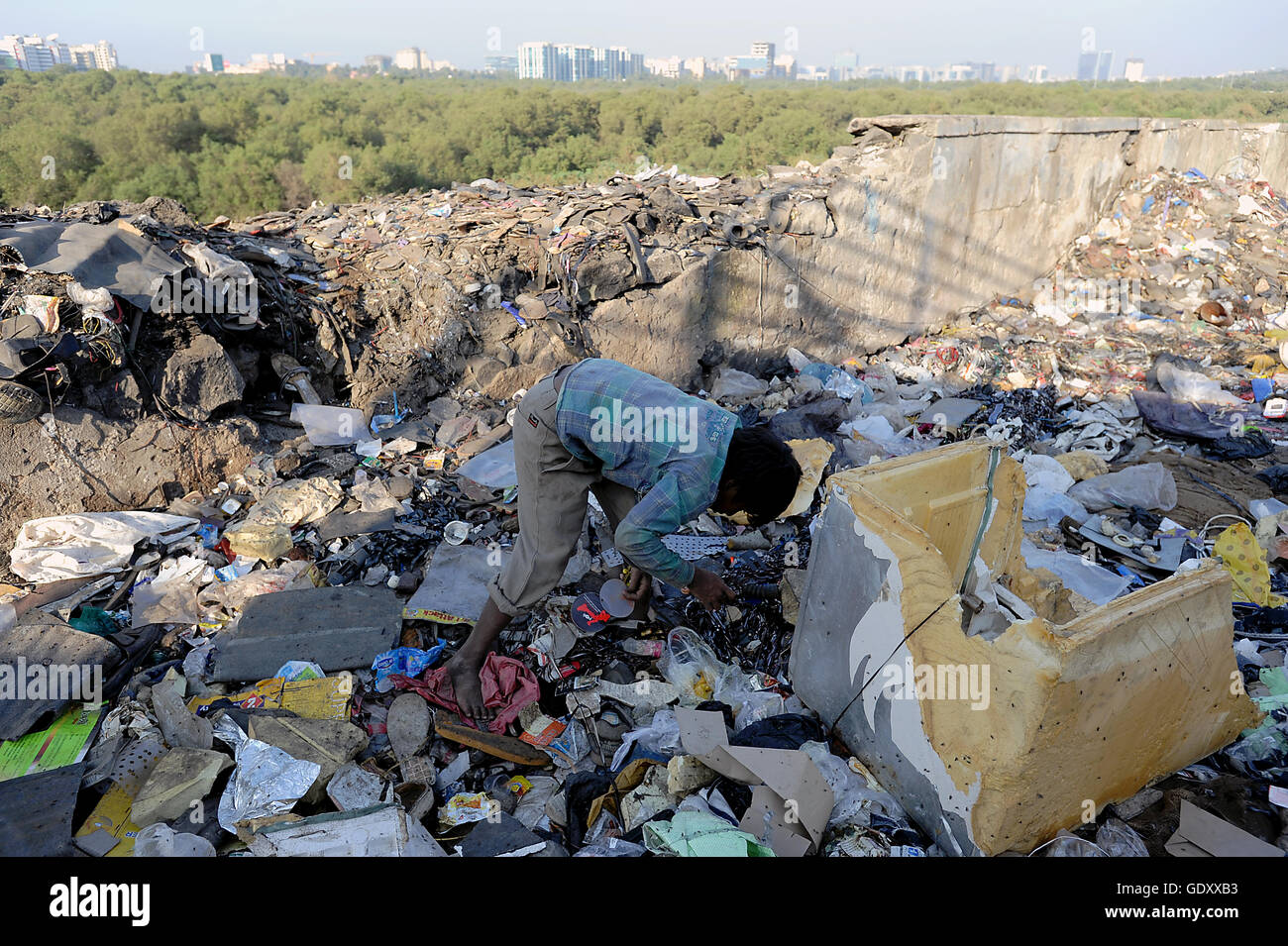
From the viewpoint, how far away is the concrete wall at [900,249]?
5961mm

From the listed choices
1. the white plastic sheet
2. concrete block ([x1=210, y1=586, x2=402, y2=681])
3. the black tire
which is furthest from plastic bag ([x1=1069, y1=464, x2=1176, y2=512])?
the black tire

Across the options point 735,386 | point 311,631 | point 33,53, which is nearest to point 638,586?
point 311,631

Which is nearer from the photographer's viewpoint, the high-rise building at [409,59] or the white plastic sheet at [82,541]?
the white plastic sheet at [82,541]

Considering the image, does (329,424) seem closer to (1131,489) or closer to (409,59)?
(1131,489)

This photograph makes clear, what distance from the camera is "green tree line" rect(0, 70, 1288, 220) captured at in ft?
64.5

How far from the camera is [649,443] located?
2.32 metres

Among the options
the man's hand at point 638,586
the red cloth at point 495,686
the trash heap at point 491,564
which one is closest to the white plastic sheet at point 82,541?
the trash heap at point 491,564

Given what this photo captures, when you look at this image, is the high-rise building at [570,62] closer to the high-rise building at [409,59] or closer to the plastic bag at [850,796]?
the high-rise building at [409,59]

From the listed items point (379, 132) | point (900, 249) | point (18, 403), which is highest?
point (379, 132)

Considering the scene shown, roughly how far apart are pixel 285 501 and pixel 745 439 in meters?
2.89

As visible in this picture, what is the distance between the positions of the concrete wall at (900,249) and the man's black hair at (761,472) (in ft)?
11.6

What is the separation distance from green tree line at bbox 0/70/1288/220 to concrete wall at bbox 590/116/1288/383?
830 centimetres

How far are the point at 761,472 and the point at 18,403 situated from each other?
145 inches

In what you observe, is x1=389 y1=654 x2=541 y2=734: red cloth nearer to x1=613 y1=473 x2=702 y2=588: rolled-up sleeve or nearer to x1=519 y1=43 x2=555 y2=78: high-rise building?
x1=613 y1=473 x2=702 y2=588: rolled-up sleeve
